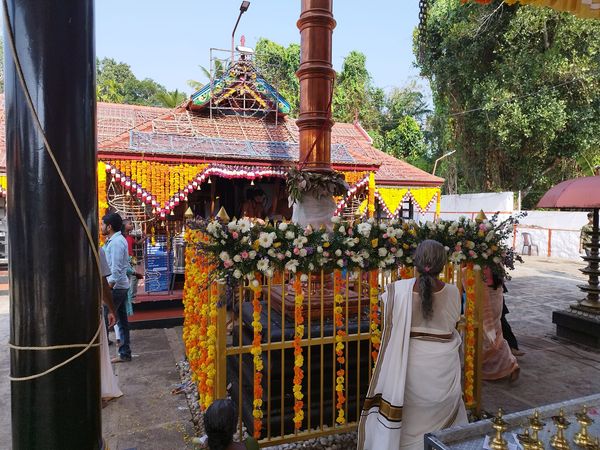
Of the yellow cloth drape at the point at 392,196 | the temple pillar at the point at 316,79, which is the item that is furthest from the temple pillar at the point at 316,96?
the yellow cloth drape at the point at 392,196

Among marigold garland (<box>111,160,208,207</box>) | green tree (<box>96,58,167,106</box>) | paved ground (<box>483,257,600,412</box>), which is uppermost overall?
green tree (<box>96,58,167,106</box>)

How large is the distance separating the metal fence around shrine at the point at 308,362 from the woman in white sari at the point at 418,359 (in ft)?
2.30

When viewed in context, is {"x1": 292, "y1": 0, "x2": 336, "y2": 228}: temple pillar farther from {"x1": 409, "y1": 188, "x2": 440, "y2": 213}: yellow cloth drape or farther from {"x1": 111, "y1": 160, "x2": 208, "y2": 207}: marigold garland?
{"x1": 409, "y1": 188, "x2": 440, "y2": 213}: yellow cloth drape

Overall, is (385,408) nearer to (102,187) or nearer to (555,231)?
(102,187)

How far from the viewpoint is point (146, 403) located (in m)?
4.11

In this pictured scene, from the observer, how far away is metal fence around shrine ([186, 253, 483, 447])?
127 inches

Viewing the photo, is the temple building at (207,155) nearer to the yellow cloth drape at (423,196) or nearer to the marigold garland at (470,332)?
the yellow cloth drape at (423,196)

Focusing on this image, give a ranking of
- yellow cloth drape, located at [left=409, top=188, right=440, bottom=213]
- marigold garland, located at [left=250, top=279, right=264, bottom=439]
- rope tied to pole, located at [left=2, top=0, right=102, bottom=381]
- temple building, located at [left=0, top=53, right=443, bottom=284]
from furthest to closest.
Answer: yellow cloth drape, located at [left=409, top=188, right=440, bottom=213] < temple building, located at [left=0, top=53, right=443, bottom=284] < marigold garland, located at [left=250, top=279, right=264, bottom=439] < rope tied to pole, located at [left=2, top=0, right=102, bottom=381]

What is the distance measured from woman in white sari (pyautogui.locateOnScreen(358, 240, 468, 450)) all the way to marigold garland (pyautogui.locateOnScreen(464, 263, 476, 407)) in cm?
119

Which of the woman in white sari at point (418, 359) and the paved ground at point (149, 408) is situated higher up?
the woman in white sari at point (418, 359)

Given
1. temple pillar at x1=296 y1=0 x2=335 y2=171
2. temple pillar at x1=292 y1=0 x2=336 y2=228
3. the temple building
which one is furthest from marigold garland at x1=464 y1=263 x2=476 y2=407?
the temple building

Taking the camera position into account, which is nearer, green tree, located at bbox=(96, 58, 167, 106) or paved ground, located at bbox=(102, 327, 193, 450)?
paved ground, located at bbox=(102, 327, 193, 450)

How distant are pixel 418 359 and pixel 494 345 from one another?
2.53 metres

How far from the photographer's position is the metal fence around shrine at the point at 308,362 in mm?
3218
